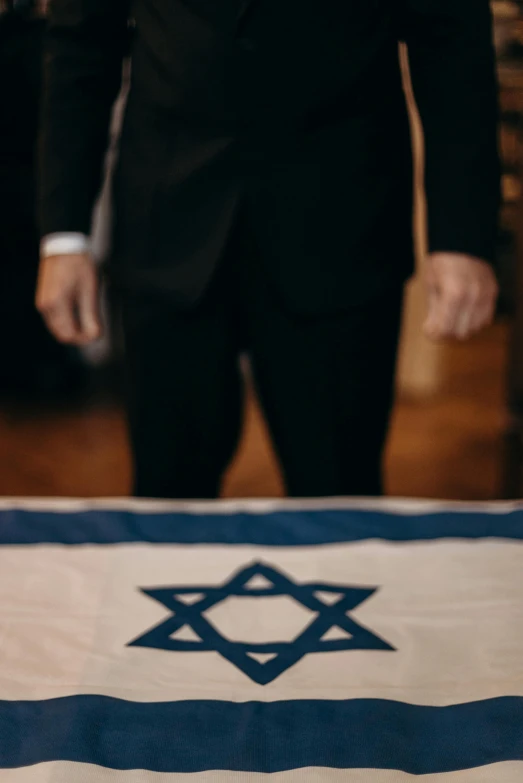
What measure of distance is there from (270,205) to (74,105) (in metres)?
0.25

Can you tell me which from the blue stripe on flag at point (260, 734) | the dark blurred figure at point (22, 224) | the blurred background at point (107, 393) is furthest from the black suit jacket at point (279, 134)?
the dark blurred figure at point (22, 224)

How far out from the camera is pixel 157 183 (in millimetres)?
897

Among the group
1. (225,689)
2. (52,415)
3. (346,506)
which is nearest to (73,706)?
(225,689)

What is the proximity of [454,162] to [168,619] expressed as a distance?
53 cm

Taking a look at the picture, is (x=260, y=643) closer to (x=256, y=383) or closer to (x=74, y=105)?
(x=256, y=383)

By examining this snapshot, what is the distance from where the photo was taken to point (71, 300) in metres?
0.89

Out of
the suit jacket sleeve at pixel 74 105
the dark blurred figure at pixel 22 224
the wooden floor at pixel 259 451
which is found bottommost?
the wooden floor at pixel 259 451

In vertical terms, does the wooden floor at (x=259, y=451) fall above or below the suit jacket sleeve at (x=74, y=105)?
below

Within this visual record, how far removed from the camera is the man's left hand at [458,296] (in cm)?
82

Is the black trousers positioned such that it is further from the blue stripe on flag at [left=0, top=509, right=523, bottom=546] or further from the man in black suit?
the blue stripe on flag at [left=0, top=509, right=523, bottom=546]

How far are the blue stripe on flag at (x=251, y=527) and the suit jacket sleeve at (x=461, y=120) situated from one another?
28 cm

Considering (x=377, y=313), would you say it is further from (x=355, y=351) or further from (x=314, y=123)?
(x=314, y=123)

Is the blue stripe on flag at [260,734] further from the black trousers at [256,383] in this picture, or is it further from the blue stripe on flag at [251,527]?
the black trousers at [256,383]

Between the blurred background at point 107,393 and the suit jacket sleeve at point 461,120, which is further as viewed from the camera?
the blurred background at point 107,393
